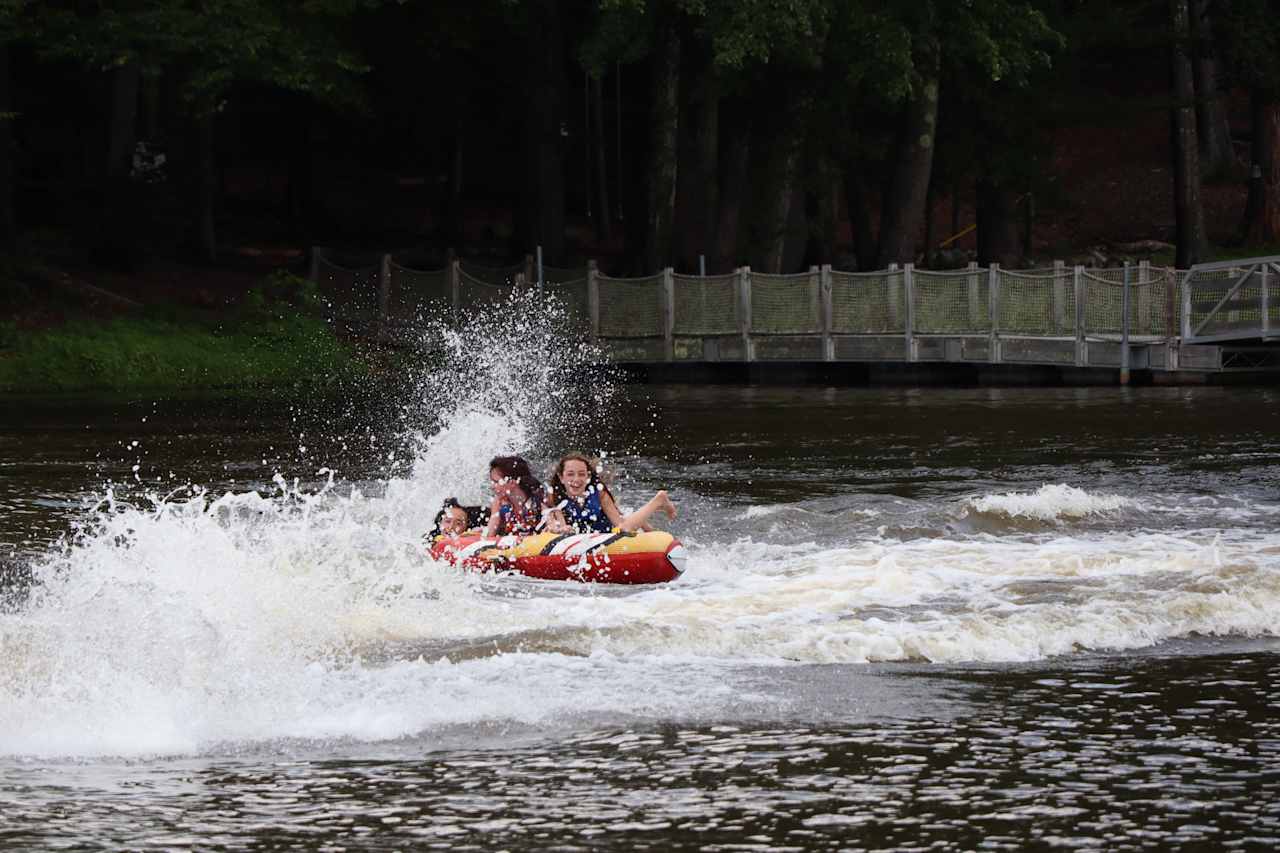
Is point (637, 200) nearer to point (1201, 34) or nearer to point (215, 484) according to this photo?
point (1201, 34)

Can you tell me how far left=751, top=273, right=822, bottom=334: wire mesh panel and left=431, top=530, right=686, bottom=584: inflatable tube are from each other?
73.8ft

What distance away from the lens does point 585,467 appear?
16500mm

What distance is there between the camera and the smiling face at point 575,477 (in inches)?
644

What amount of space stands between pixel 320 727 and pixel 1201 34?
3877 cm

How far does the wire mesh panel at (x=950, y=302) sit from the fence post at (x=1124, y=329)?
2376 millimetres

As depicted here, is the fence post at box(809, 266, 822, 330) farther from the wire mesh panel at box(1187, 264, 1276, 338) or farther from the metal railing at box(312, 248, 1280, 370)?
the wire mesh panel at box(1187, 264, 1276, 338)

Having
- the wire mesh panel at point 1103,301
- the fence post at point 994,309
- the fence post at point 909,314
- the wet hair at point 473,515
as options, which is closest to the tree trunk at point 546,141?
the fence post at point 909,314

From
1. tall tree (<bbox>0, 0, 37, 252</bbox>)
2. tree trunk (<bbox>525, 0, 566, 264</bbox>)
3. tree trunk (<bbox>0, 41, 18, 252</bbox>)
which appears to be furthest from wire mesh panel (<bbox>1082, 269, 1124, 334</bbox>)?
tree trunk (<bbox>0, 41, 18, 252</bbox>)

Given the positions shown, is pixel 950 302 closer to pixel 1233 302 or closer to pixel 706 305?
pixel 706 305

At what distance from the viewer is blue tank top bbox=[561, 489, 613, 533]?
53.6ft

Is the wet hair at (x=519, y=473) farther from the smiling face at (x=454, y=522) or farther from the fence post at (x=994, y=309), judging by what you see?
the fence post at (x=994, y=309)

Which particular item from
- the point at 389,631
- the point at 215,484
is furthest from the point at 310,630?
the point at 215,484

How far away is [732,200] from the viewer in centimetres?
4322

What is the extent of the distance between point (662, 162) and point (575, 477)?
26798 mm
